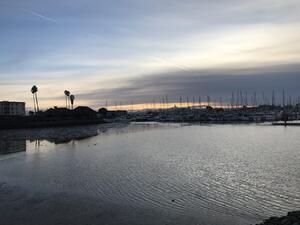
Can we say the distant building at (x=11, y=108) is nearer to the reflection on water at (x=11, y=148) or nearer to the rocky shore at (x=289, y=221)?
the reflection on water at (x=11, y=148)

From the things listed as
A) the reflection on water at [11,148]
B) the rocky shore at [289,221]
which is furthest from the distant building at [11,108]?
the rocky shore at [289,221]

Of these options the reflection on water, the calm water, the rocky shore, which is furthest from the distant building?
the rocky shore

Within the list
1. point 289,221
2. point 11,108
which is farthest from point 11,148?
point 11,108

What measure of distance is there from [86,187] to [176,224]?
7.68 m

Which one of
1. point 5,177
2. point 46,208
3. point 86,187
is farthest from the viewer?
point 5,177

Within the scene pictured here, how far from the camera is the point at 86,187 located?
1839 centimetres

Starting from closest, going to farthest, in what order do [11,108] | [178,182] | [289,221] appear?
[289,221] < [178,182] < [11,108]

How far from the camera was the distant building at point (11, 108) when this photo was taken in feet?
482

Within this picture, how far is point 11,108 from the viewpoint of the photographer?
5989 inches

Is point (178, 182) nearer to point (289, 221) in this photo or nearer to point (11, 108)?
point (289, 221)

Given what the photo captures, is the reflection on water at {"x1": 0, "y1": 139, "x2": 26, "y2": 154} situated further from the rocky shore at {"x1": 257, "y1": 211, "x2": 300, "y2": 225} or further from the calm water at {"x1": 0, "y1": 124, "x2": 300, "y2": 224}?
the rocky shore at {"x1": 257, "y1": 211, "x2": 300, "y2": 225}

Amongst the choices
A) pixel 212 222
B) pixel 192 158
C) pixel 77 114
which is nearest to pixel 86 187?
pixel 212 222

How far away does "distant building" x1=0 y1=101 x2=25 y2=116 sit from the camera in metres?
147

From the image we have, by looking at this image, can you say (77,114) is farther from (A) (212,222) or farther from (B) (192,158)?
(A) (212,222)
